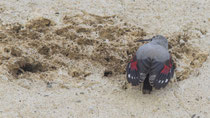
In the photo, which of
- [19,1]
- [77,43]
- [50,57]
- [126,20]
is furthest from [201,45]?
[19,1]

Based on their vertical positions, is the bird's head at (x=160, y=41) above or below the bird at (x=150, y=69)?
above

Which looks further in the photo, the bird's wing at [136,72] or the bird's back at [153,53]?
the bird's back at [153,53]

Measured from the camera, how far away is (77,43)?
359cm

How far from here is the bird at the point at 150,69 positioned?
3008 millimetres

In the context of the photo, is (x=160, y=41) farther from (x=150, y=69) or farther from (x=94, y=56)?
(x=94, y=56)

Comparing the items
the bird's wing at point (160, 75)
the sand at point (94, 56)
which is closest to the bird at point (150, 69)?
the bird's wing at point (160, 75)

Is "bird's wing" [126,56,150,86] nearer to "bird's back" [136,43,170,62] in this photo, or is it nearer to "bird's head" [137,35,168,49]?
"bird's back" [136,43,170,62]

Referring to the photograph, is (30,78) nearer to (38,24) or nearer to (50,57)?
(50,57)

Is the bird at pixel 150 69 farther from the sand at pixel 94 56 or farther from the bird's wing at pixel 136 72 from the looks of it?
the sand at pixel 94 56

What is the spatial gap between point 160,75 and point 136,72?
0.22m

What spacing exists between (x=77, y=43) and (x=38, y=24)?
54 centimetres

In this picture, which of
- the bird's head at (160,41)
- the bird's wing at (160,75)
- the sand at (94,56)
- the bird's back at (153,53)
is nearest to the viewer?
the sand at (94,56)

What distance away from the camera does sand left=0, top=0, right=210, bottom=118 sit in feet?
9.48

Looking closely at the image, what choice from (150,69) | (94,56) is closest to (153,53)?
(150,69)
